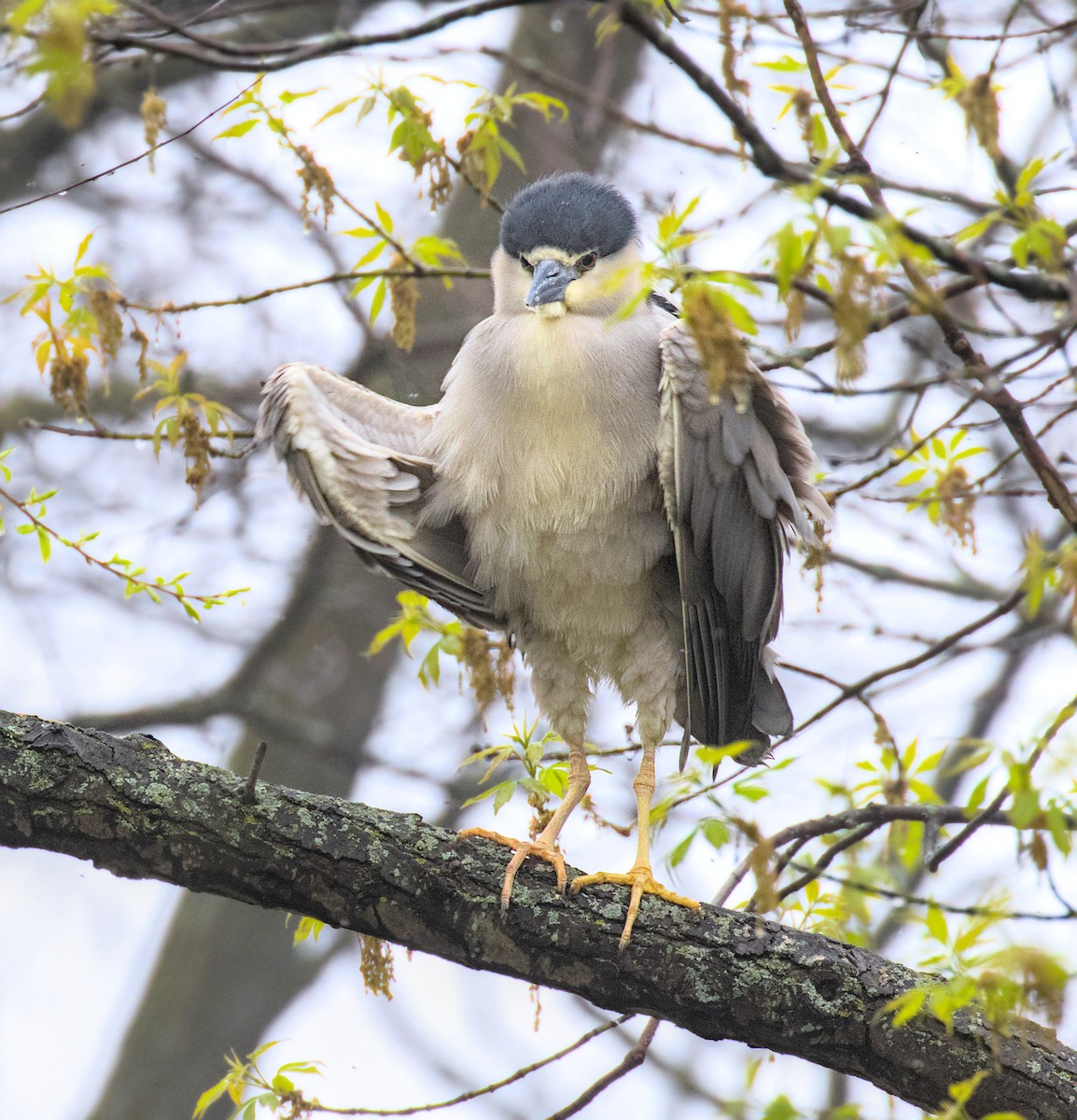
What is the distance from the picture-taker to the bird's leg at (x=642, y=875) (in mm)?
2617

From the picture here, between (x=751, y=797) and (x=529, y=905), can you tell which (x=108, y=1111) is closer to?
(x=529, y=905)

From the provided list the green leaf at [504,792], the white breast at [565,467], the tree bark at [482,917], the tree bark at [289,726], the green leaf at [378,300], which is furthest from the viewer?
the tree bark at [289,726]

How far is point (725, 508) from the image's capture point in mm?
3029

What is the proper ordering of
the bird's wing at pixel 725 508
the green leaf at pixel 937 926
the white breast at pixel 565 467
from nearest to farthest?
the green leaf at pixel 937 926 < the bird's wing at pixel 725 508 < the white breast at pixel 565 467

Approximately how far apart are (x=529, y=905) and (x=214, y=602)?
45.7 inches

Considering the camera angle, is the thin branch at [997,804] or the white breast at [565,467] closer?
the thin branch at [997,804]

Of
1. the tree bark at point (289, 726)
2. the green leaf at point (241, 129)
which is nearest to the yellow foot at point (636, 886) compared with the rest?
the green leaf at point (241, 129)

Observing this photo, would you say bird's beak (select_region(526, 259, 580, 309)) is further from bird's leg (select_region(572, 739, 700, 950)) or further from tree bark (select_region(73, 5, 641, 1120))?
tree bark (select_region(73, 5, 641, 1120))

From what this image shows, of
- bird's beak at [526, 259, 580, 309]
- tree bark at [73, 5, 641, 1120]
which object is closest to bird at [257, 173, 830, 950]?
bird's beak at [526, 259, 580, 309]

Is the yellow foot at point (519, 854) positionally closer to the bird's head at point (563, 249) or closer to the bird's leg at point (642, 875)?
the bird's leg at point (642, 875)

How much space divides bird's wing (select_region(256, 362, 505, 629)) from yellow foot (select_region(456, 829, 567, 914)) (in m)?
0.75

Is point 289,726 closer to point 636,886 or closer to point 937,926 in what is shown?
point 636,886

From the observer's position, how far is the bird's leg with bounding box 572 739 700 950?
8.59 feet

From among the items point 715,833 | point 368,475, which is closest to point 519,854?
point 715,833
